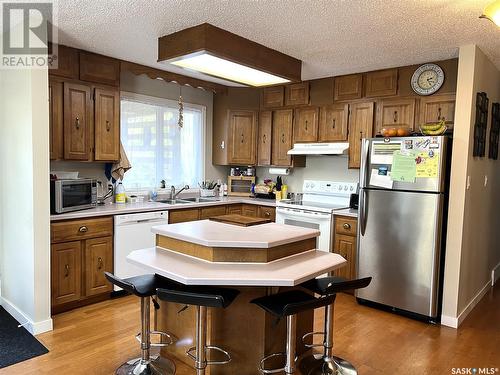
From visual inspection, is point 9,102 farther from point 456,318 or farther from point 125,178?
point 456,318

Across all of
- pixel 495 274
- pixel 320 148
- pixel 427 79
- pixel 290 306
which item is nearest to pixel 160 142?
pixel 320 148

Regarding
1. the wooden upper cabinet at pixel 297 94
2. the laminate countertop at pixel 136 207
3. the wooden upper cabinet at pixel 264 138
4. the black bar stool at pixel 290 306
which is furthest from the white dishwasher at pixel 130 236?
the wooden upper cabinet at pixel 297 94

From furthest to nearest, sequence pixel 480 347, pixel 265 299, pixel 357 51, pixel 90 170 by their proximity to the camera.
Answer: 1. pixel 90 170
2. pixel 357 51
3. pixel 480 347
4. pixel 265 299

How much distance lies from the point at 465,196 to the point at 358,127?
140cm

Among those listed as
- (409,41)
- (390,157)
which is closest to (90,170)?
(390,157)

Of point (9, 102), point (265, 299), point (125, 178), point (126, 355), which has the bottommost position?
point (126, 355)

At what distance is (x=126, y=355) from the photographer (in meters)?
2.73

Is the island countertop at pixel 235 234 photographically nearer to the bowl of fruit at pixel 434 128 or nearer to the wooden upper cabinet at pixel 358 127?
the bowl of fruit at pixel 434 128

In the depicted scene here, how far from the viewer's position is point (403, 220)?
11.4ft

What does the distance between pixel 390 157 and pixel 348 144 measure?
2.86 feet

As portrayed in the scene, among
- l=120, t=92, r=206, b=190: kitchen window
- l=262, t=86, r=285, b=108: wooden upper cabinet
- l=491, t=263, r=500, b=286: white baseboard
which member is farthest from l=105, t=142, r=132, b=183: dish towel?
l=491, t=263, r=500, b=286: white baseboard

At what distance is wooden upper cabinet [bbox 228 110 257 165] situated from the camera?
202 inches

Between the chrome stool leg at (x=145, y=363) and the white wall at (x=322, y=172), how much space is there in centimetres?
301

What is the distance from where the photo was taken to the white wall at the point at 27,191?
2910mm
